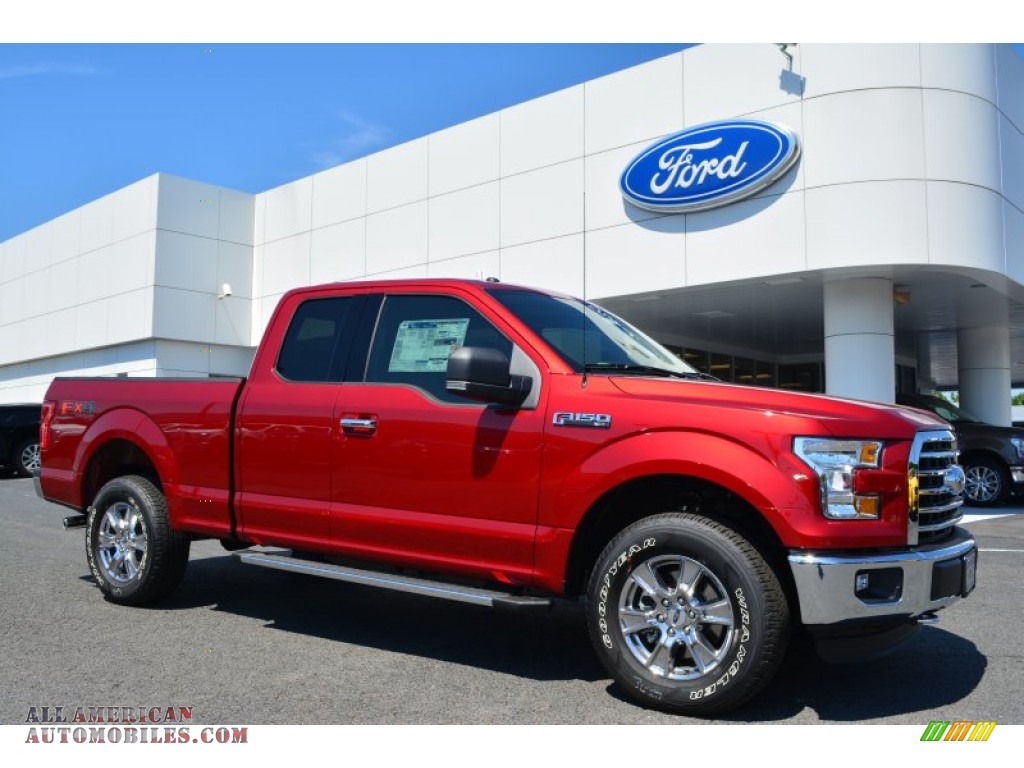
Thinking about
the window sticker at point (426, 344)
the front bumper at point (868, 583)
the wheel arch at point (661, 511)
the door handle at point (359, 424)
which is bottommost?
the front bumper at point (868, 583)

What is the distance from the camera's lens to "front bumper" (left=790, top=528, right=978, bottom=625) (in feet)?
11.8

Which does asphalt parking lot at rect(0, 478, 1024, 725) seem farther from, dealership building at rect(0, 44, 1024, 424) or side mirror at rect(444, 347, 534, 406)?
dealership building at rect(0, 44, 1024, 424)

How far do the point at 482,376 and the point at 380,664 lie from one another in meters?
1.67

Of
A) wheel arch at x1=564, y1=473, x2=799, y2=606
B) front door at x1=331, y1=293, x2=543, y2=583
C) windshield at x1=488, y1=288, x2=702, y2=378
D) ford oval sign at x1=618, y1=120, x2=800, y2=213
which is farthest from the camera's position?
ford oval sign at x1=618, y1=120, x2=800, y2=213

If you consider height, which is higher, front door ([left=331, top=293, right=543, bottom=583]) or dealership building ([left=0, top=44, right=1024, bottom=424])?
dealership building ([left=0, top=44, right=1024, bottom=424])

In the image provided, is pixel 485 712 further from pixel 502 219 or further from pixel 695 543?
pixel 502 219

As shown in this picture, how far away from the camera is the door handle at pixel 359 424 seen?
480cm

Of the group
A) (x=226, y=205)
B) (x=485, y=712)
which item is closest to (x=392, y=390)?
(x=485, y=712)

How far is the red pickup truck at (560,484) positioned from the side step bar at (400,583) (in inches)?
0.7

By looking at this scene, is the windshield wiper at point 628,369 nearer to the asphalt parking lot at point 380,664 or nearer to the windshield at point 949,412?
the asphalt parking lot at point 380,664

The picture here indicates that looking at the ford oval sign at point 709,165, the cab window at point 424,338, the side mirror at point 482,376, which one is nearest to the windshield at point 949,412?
the ford oval sign at point 709,165

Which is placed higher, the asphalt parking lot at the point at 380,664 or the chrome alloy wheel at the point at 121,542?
the chrome alloy wheel at the point at 121,542

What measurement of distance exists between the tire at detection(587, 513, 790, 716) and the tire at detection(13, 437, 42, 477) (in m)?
16.0

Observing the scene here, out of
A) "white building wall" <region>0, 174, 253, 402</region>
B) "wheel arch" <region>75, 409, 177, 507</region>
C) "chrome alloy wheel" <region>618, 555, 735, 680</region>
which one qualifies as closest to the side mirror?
"chrome alloy wheel" <region>618, 555, 735, 680</region>
